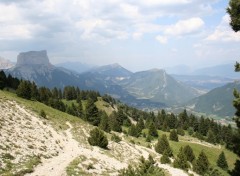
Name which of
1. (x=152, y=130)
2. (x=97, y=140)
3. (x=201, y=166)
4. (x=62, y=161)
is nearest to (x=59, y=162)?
(x=62, y=161)

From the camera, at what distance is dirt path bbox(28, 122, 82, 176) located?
3019cm

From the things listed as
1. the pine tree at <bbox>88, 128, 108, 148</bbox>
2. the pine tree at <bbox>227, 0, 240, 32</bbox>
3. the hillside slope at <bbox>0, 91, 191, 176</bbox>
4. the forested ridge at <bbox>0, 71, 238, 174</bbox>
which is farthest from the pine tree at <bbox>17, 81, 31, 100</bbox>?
the pine tree at <bbox>227, 0, 240, 32</bbox>

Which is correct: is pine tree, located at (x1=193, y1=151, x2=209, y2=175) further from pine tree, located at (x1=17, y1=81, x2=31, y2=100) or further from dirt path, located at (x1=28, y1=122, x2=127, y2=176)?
pine tree, located at (x1=17, y1=81, x2=31, y2=100)

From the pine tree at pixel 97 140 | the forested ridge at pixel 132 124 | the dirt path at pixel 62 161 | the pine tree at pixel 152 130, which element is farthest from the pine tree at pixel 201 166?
the pine tree at pixel 152 130

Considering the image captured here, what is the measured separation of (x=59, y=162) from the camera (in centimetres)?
3694

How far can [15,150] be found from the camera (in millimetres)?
35781

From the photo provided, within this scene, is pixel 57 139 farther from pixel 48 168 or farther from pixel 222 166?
pixel 222 166

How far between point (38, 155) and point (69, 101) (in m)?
155

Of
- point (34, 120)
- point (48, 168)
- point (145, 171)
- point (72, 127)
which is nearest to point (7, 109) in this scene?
point (34, 120)

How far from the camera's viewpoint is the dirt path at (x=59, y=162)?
3019 cm

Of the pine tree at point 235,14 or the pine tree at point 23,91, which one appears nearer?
the pine tree at point 235,14

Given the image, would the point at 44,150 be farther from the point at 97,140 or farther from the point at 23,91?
the point at 23,91

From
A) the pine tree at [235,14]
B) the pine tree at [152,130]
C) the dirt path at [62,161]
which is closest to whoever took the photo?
the pine tree at [235,14]

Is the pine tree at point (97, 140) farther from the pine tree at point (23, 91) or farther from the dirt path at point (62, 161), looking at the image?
the pine tree at point (23, 91)
